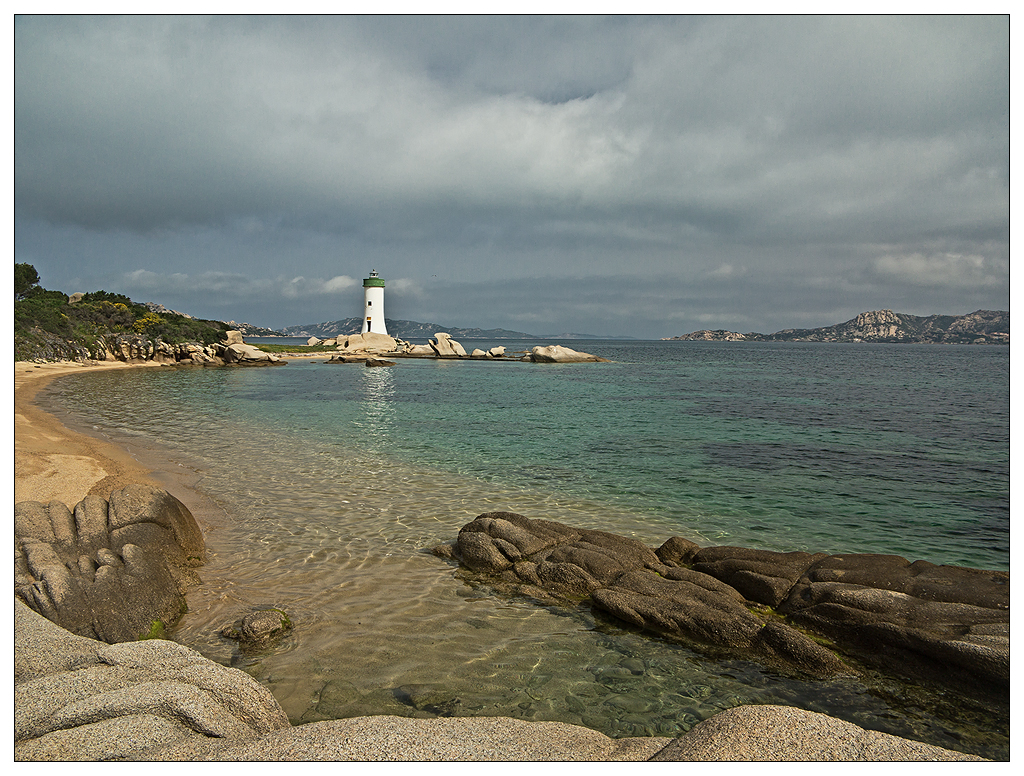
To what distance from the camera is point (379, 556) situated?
366 inches

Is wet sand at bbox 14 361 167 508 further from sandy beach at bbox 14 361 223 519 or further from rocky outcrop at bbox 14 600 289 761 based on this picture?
rocky outcrop at bbox 14 600 289 761

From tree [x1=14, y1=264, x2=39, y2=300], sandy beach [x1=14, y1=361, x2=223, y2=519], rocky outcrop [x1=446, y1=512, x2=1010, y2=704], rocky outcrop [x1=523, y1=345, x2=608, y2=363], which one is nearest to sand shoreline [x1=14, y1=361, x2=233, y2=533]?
sandy beach [x1=14, y1=361, x2=223, y2=519]

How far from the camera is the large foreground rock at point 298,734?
138 inches

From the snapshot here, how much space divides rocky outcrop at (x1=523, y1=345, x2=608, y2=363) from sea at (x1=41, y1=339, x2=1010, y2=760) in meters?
46.2

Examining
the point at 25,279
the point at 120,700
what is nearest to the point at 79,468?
the point at 120,700

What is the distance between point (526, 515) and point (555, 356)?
66365 mm

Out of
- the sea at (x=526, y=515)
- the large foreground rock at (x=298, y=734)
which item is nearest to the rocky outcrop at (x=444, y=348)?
the sea at (x=526, y=515)

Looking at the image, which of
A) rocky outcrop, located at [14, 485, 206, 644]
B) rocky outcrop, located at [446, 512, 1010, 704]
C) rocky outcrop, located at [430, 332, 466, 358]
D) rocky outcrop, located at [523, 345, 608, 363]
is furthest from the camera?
rocky outcrop, located at [430, 332, 466, 358]

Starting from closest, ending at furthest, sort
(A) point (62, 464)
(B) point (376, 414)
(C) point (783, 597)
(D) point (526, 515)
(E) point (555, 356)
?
(C) point (783, 597), (D) point (526, 515), (A) point (62, 464), (B) point (376, 414), (E) point (555, 356)

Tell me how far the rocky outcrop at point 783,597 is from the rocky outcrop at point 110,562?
4.12 metres

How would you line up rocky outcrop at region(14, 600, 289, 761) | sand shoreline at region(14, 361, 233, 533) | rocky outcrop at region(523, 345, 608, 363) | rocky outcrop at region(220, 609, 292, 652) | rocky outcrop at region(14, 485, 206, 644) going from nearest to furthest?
rocky outcrop at region(14, 600, 289, 761) < rocky outcrop at region(14, 485, 206, 644) < rocky outcrop at region(220, 609, 292, 652) < sand shoreline at region(14, 361, 233, 533) < rocky outcrop at region(523, 345, 608, 363)

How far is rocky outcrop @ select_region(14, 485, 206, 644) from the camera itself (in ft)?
20.3

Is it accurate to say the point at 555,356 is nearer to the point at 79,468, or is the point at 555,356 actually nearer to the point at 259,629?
the point at 79,468

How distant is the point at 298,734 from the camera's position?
379 centimetres
